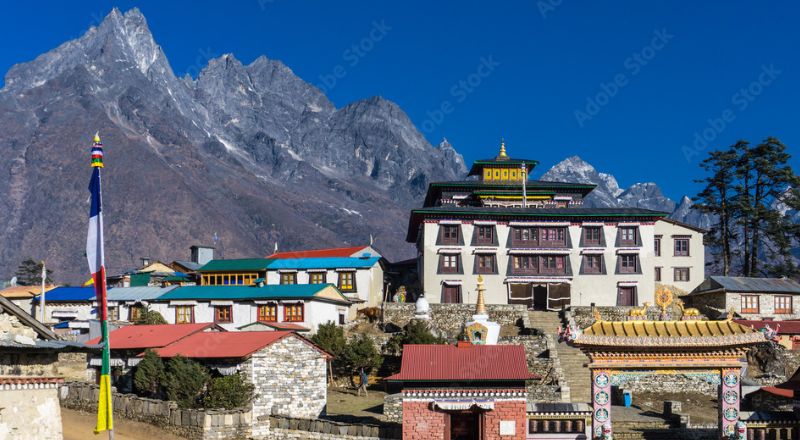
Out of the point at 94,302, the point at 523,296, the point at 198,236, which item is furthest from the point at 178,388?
the point at 198,236

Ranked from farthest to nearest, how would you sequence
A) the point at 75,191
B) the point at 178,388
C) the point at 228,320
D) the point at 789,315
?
the point at 75,191 → the point at 789,315 → the point at 228,320 → the point at 178,388

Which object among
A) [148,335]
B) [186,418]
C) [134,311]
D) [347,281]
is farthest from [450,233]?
[186,418]

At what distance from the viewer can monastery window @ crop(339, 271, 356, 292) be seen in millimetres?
61719

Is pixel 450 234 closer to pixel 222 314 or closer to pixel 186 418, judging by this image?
pixel 222 314

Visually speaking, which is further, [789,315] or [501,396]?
[789,315]

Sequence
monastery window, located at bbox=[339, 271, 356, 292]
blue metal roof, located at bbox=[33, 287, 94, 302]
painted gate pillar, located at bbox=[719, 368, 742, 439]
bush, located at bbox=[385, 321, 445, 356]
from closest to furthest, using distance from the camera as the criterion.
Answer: painted gate pillar, located at bbox=[719, 368, 742, 439] < bush, located at bbox=[385, 321, 445, 356] < monastery window, located at bbox=[339, 271, 356, 292] < blue metal roof, located at bbox=[33, 287, 94, 302]

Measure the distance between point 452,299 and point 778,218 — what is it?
2857cm

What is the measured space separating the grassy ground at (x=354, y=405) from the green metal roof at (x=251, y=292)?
10.2m

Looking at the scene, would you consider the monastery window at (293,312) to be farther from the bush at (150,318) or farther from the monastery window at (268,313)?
the bush at (150,318)

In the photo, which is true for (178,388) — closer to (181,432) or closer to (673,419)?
(181,432)

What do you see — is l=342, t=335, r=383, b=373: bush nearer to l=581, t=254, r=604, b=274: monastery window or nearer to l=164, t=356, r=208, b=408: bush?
l=164, t=356, r=208, b=408: bush

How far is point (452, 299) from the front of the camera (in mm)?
61812

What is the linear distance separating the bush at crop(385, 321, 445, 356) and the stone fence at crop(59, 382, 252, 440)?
13.2 m

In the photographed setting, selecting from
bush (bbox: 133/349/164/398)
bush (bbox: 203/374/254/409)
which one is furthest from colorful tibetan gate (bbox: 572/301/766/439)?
bush (bbox: 133/349/164/398)
